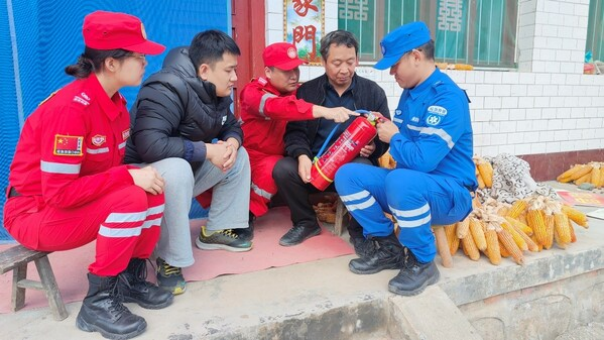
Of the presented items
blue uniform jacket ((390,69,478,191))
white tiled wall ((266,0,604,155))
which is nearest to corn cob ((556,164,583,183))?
white tiled wall ((266,0,604,155))

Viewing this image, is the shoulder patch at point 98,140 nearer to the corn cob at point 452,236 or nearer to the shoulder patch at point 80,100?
the shoulder patch at point 80,100

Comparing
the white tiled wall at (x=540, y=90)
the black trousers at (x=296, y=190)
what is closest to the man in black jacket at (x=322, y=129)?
the black trousers at (x=296, y=190)

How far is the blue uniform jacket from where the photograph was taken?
8.30ft

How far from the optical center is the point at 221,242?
10.6ft

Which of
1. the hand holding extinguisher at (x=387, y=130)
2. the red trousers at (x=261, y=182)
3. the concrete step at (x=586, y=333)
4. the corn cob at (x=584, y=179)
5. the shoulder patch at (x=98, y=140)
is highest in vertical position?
the shoulder patch at (x=98, y=140)

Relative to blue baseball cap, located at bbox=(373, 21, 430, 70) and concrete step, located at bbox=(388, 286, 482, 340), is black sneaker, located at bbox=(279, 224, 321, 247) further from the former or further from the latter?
blue baseball cap, located at bbox=(373, 21, 430, 70)

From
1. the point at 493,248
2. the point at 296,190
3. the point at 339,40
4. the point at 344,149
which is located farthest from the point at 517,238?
the point at 339,40

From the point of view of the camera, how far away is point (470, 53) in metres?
5.72

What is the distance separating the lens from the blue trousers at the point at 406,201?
2.54 m

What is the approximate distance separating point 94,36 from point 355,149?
168 cm

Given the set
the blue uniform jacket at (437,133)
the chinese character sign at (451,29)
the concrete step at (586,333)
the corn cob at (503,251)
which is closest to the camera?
the blue uniform jacket at (437,133)

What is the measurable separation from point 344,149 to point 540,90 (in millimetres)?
4050

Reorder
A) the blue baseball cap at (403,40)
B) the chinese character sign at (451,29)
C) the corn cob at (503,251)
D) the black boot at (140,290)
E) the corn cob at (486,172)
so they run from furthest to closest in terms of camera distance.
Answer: the chinese character sign at (451,29), the corn cob at (486,172), the corn cob at (503,251), the blue baseball cap at (403,40), the black boot at (140,290)

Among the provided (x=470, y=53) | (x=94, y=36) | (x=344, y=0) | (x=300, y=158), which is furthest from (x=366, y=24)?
(x=94, y=36)
